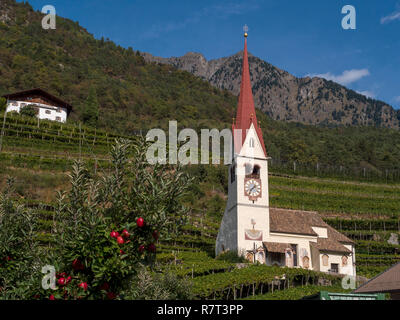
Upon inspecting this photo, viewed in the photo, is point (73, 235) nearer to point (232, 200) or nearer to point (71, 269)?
point (71, 269)

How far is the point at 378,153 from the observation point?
10162cm

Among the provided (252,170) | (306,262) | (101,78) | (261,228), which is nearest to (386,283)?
(261,228)

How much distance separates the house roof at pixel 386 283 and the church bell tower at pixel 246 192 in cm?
1879

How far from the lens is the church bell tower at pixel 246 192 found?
37.5 m

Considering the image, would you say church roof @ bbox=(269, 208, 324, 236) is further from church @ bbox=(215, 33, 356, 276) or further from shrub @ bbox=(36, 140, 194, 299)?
shrub @ bbox=(36, 140, 194, 299)

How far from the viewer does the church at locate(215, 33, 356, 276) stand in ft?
122

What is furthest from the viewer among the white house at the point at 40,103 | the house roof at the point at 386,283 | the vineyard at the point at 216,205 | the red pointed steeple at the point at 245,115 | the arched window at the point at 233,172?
the white house at the point at 40,103

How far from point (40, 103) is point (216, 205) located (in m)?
36.5

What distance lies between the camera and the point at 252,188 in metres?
39.2

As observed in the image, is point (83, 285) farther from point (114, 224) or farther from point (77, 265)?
point (114, 224)

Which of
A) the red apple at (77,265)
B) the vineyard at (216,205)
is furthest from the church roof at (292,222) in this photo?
the red apple at (77,265)

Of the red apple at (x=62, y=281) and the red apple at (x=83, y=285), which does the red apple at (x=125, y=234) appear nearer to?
the red apple at (x=83, y=285)
